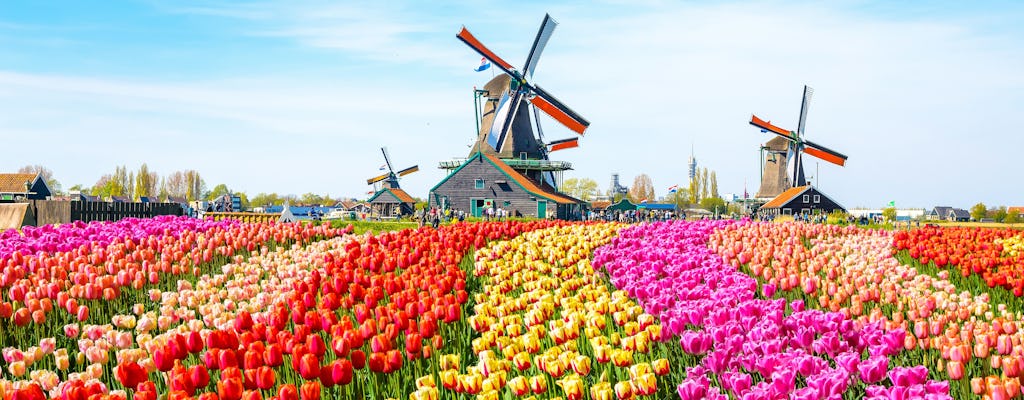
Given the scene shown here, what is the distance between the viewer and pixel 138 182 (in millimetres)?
109688

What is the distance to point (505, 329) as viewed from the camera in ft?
19.6

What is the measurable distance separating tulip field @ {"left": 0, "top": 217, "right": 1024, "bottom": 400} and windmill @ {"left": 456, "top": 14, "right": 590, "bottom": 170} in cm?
3948

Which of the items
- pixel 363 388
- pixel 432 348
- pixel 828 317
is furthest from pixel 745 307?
pixel 363 388

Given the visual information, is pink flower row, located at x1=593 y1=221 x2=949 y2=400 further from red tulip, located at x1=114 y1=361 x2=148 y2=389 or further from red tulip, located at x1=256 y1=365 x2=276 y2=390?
red tulip, located at x1=114 y1=361 x2=148 y2=389

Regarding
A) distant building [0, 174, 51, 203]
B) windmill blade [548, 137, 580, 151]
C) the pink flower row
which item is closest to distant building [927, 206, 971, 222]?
windmill blade [548, 137, 580, 151]

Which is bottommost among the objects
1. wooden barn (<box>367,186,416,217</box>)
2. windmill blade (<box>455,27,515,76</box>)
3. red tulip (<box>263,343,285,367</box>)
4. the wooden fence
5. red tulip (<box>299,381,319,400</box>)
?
red tulip (<box>299,381,319,400</box>)

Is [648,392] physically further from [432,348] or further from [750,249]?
[750,249]

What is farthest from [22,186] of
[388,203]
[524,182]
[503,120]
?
[524,182]

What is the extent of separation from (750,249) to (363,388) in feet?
21.9

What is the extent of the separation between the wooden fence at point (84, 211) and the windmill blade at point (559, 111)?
85.4ft

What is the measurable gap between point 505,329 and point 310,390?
2.07 meters

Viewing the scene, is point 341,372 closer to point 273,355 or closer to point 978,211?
point 273,355

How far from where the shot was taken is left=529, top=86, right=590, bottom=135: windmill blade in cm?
5062

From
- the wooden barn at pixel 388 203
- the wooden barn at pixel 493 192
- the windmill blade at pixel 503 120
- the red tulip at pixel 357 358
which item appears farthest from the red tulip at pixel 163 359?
the wooden barn at pixel 388 203
